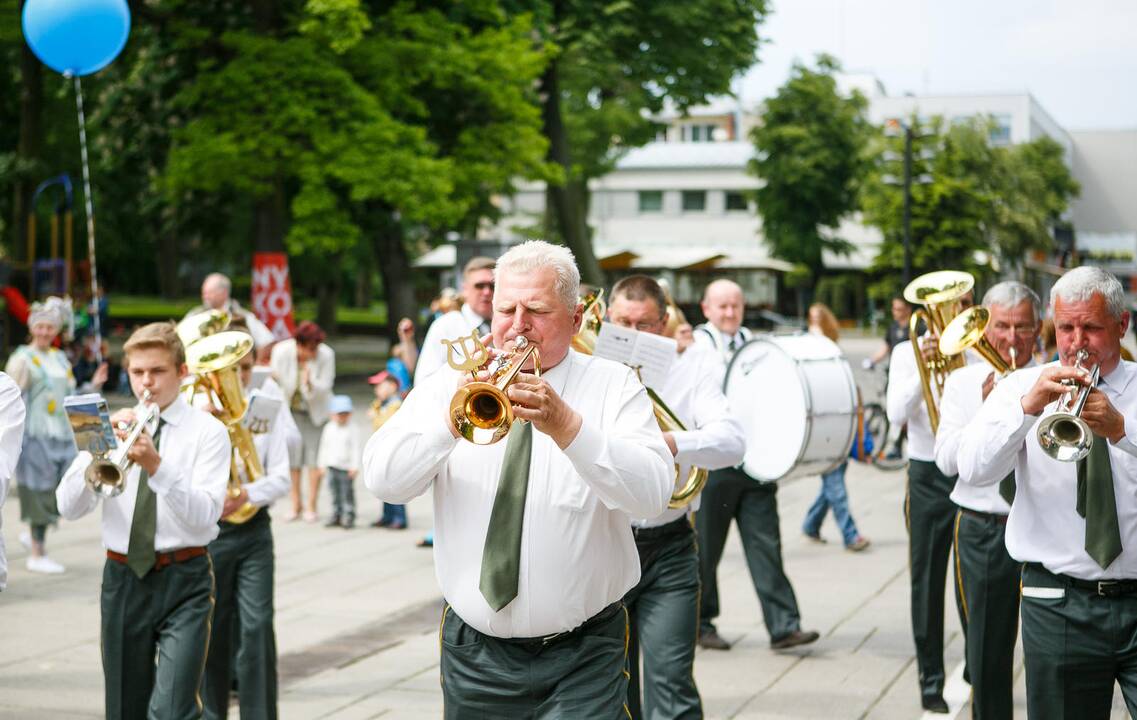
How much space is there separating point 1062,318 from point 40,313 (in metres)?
8.70

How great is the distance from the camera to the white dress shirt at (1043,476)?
4.54 meters

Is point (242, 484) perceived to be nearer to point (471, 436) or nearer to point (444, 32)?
point (471, 436)

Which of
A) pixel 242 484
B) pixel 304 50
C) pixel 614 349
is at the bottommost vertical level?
pixel 242 484

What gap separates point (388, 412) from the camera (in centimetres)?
1293

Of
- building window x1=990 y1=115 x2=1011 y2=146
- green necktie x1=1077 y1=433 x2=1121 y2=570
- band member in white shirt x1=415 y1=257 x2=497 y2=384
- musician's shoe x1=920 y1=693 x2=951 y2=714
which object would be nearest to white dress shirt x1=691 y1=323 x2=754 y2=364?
band member in white shirt x1=415 y1=257 x2=497 y2=384

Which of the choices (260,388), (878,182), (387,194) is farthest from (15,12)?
(878,182)

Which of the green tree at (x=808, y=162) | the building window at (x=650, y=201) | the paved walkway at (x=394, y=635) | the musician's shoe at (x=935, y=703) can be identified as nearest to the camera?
the musician's shoe at (x=935, y=703)

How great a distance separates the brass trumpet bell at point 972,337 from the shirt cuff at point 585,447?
3069 millimetres

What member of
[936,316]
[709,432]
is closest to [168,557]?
[709,432]

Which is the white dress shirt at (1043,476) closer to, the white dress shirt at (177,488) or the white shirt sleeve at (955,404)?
the white shirt sleeve at (955,404)

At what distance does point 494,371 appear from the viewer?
136 inches

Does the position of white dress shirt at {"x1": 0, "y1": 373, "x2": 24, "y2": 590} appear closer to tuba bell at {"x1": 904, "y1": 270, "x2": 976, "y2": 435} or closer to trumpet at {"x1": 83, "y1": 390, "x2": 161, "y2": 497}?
trumpet at {"x1": 83, "y1": 390, "x2": 161, "y2": 497}

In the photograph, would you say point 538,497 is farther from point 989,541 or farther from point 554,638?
point 989,541

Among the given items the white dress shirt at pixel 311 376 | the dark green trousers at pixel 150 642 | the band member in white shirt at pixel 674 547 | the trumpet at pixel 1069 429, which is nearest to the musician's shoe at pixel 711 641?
the band member in white shirt at pixel 674 547
